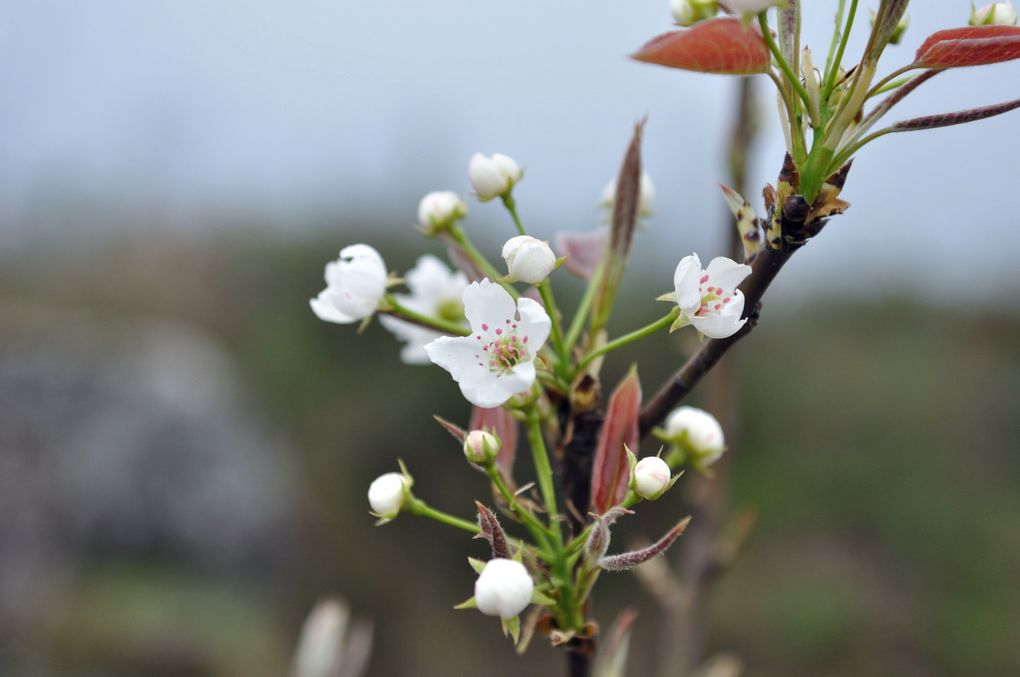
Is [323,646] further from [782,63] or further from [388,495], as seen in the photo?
[782,63]

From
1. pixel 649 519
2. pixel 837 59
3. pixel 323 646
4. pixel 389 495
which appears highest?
pixel 837 59

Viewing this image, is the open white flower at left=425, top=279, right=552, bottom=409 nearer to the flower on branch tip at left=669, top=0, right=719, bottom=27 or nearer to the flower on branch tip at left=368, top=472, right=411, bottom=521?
the flower on branch tip at left=368, top=472, right=411, bottom=521

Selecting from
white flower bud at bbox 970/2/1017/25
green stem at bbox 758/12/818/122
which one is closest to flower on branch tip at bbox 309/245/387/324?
green stem at bbox 758/12/818/122

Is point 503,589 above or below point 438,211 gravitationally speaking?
below

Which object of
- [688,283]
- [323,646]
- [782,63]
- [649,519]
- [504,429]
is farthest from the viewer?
[649,519]

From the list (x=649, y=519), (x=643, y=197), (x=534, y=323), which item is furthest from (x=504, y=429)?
(x=649, y=519)

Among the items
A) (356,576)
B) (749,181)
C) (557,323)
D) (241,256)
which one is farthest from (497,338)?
(241,256)
